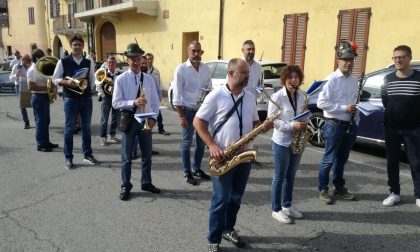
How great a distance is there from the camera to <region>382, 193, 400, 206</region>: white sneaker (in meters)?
4.68

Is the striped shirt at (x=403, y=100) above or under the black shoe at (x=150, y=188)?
above

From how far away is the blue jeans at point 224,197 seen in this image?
3332 millimetres

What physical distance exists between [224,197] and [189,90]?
2320mm

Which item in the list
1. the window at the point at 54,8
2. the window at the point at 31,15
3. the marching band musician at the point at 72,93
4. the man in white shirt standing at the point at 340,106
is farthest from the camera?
the window at the point at 31,15

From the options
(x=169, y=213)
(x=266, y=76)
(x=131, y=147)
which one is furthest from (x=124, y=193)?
(x=266, y=76)

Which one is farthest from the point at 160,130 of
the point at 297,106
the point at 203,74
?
the point at 297,106

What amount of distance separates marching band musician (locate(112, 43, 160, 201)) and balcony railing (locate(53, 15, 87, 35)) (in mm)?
24429

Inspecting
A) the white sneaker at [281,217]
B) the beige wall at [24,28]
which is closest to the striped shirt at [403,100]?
the white sneaker at [281,217]

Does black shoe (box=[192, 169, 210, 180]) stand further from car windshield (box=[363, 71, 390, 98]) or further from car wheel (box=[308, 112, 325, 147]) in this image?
car windshield (box=[363, 71, 390, 98])

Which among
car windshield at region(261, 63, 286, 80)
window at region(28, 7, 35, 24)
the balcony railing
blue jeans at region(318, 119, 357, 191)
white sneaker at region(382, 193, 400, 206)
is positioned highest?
window at region(28, 7, 35, 24)

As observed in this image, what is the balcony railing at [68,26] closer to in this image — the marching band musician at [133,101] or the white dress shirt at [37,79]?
the white dress shirt at [37,79]

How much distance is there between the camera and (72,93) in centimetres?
586

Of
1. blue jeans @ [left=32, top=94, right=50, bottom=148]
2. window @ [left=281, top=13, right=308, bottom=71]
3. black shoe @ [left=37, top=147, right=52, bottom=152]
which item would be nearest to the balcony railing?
window @ [left=281, top=13, right=308, bottom=71]

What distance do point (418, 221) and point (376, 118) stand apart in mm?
2521
